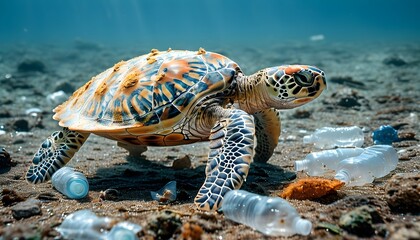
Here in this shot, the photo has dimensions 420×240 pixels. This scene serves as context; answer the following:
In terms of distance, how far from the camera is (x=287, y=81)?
348cm

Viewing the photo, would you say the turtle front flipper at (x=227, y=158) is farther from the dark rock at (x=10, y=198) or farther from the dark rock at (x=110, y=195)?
the dark rock at (x=10, y=198)

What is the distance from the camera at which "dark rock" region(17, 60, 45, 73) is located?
14977 mm

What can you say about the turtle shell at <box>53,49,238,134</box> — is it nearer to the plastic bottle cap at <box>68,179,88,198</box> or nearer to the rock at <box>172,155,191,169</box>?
the plastic bottle cap at <box>68,179,88,198</box>

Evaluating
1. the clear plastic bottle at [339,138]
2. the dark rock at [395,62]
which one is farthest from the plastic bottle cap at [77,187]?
the dark rock at [395,62]

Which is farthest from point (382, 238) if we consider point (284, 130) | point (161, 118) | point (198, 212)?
point (284, 130)

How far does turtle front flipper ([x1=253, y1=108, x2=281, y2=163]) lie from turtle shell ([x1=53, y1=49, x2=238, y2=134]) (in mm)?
837

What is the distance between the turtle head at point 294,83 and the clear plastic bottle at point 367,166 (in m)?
0.79

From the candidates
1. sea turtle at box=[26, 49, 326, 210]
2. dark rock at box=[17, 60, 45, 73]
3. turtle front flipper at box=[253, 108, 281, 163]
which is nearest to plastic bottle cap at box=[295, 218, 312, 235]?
sea turtle at box=[26, 49, 326, 210]

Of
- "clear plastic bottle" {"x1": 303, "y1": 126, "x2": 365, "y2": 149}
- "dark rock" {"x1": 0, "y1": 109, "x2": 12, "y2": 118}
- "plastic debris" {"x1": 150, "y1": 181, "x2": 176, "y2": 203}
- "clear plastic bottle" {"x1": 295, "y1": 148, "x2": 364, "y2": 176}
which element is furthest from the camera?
"dark rock" {"x1": 0, "y1": 109, "x2": 12, "y2": 118}

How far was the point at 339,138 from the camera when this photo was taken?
4.76 meters

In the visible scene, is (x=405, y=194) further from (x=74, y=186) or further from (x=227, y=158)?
(x=74, y=186)

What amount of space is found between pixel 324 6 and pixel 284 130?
135012mm

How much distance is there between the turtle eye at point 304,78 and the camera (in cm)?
345

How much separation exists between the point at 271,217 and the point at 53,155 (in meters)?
2.87
